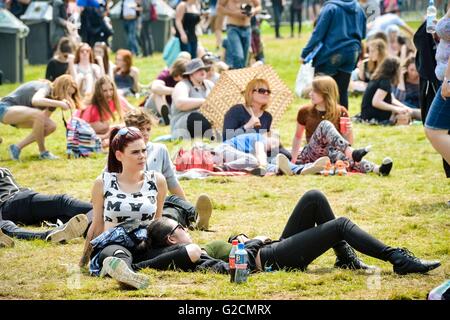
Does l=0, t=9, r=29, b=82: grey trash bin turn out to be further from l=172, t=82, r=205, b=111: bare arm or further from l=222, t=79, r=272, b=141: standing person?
l=222, t=79, r=272, b=141: standing person

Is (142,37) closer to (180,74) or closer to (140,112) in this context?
(180,74)

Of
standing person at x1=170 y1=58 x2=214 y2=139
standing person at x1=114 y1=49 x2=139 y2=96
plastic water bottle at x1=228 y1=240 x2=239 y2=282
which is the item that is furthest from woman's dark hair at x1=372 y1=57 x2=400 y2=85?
plastic water bottle at x1=228 y1=240 x2=239 y2=282

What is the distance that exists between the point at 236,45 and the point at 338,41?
14.1 feet

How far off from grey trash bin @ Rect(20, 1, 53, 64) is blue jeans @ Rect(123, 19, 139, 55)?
221 cm

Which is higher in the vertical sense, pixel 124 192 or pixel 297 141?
pixel 124 192

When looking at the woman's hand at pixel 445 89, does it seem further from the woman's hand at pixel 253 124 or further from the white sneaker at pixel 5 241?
the woman's hand at pixel 253 124

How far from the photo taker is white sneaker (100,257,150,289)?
7.51 metres

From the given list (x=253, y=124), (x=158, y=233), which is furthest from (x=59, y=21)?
(x=158, y=233)

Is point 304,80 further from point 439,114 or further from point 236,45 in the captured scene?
point 439,114

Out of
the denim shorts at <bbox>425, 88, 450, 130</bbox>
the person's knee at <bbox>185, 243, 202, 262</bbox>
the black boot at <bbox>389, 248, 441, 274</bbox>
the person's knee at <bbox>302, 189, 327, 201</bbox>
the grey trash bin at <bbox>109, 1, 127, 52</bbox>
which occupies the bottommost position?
the grey trash bin at <bbox>109, 1, 127, 52</bbox>

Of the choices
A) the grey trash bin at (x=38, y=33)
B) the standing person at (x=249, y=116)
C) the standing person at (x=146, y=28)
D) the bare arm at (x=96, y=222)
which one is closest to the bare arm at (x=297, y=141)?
the standing person at (x=249, y=116)

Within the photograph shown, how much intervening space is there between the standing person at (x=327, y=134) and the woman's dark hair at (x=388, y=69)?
11.3 ft

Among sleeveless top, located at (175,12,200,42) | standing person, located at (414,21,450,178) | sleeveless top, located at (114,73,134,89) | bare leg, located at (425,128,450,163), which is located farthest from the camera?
sleeveless top, located at (175,12,200,42)

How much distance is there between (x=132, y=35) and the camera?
28062mm
